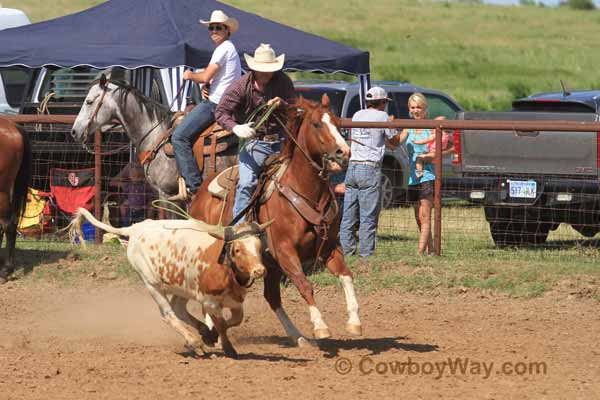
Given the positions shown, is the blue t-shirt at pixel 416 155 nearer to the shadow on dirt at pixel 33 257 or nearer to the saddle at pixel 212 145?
the saddle at pixel 212 145

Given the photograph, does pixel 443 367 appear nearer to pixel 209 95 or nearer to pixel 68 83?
pixel 209 95

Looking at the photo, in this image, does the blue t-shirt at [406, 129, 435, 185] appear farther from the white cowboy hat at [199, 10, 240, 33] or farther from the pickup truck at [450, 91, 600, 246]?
the white cowboy hat at [199, 10, 240, 33]

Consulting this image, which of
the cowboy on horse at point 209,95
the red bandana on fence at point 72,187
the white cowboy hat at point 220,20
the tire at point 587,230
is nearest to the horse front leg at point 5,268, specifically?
the red bandana on fence at point 72,187

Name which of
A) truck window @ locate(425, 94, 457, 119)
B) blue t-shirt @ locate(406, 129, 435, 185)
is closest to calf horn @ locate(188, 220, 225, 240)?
blue t-shirt @ locate(406, 129, 435, 185)

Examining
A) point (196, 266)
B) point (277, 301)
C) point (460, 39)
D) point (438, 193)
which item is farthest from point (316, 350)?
point (460, 39)

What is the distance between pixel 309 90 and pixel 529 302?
709 cm

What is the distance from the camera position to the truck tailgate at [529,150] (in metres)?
12.5

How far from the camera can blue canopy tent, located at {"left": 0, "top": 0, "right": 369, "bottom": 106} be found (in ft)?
45.1

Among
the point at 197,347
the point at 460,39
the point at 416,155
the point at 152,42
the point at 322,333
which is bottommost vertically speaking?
the point at 197,347

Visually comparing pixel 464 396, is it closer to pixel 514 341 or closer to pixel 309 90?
pixel 514 341

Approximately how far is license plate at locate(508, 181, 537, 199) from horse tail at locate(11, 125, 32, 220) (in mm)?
5294

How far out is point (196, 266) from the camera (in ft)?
25.1

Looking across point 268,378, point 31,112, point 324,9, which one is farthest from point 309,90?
point 324,9

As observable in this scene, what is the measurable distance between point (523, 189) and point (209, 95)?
3.98 meters
